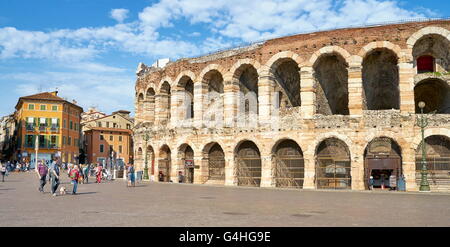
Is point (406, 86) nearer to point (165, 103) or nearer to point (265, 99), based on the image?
point (265, 99)

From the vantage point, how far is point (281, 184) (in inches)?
1038

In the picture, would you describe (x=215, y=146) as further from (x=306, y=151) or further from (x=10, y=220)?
(x=10, y=220)

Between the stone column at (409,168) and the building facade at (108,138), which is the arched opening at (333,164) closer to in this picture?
the stone column at (409,168)

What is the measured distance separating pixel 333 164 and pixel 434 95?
901cm

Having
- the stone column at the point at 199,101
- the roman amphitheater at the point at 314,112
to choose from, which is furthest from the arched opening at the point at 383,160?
the stone column at the point at 199,101

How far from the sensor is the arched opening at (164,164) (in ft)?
106

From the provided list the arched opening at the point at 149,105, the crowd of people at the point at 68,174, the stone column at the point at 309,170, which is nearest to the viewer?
the crowd of people at the point at 68,174

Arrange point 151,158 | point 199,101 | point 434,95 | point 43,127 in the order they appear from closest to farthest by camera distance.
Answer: point 434,95
point 199,101
point 151,158
point 43,127

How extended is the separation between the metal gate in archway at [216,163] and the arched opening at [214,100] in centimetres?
184

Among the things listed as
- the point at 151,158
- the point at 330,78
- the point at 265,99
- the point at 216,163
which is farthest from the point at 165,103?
the point at 330,78

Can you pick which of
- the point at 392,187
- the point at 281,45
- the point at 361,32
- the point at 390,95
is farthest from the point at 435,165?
the point at 281,45

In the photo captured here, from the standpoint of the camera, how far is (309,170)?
24297 mm

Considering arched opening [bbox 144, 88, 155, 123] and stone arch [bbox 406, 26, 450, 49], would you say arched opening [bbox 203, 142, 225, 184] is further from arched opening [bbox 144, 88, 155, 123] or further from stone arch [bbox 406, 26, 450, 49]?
stone arch [bbox 406, 26, 450, 49]
